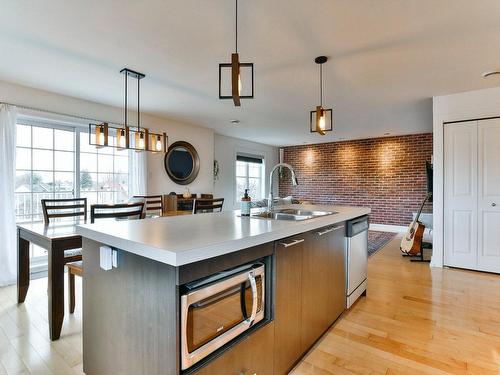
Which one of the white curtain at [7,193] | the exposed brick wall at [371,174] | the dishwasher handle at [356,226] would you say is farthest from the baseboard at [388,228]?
the white curtain at [7,193]

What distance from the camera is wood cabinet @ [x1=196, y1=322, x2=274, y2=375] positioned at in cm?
115

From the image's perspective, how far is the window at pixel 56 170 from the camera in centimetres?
354

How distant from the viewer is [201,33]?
2.26m

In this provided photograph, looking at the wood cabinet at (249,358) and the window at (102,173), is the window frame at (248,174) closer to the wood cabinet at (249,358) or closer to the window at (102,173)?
the window at (102,173)

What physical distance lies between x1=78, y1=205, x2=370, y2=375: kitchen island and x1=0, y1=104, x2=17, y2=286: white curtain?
2.50m

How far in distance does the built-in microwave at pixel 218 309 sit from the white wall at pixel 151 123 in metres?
3.73

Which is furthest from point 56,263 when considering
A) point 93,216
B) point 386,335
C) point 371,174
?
point 371,174

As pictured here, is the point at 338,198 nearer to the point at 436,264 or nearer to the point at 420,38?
the point at 436,264

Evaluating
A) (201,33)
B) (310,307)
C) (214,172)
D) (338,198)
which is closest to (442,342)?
(310,307)

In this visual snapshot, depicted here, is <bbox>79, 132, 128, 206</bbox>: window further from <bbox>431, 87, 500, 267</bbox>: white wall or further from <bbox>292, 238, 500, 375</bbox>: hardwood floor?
<bbox>431, 87, 500, 267</bbox>: white wall

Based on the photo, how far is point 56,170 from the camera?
3807 millimetres

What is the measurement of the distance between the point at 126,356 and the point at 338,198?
282 inches

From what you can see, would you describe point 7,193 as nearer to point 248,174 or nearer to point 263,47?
point 263,47

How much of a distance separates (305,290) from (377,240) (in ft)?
14.3
